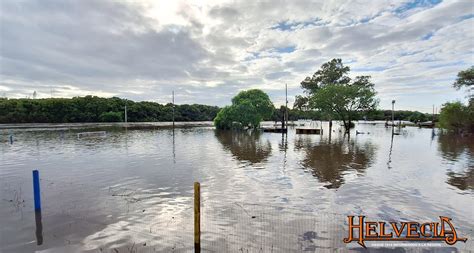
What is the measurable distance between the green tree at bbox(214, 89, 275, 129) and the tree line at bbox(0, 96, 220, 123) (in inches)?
2400

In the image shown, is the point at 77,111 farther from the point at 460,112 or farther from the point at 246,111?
the point at 460,112

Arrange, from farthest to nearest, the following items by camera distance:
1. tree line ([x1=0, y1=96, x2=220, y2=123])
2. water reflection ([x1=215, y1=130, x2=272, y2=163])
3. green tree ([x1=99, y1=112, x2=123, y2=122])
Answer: green tree ([x1=99, y1=112, x2=123, y2=122]) < tree line ([x1=0, y1=96, x2=220, y2=123]) < water reflection ([x1=215, y1=130, x2=272, y2=163])

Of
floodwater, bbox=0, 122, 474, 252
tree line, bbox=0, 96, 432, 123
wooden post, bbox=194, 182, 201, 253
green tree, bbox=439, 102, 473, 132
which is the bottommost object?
floodwater, bbox=0, 122, 474, 252

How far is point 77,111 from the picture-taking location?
91.9m

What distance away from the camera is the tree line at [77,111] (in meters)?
80.8

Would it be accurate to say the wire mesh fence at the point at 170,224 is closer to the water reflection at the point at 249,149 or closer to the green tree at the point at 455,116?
the water reflection at the point at 249,149

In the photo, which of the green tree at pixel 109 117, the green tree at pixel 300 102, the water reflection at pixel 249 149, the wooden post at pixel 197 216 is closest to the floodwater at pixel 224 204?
the wooden post at pixel 197 216

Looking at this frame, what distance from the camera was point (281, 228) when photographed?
7.20m

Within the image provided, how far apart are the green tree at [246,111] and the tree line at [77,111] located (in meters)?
61.0

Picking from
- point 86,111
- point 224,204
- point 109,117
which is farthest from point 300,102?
point 86,111

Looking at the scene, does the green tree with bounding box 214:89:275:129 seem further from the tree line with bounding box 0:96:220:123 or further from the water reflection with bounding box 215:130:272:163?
the tree line with bounding box 0:96:220:123

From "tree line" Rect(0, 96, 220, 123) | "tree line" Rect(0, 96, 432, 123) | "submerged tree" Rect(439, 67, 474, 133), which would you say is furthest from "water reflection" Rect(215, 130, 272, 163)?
"tree line" Rect(0, 96, 220, 123)

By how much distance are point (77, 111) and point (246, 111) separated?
74.4 meters

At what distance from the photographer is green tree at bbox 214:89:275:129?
53.8 meters
